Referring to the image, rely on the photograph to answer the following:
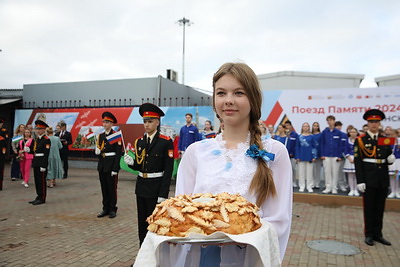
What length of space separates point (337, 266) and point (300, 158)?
5297 millimetres

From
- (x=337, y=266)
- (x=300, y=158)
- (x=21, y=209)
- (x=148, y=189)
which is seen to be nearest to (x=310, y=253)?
(x=337, y=266)

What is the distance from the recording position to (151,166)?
457 cm

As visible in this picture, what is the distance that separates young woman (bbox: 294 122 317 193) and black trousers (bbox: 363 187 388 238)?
3.64 meters

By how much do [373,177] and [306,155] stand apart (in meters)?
3.85

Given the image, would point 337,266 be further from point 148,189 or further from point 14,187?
point 14,187

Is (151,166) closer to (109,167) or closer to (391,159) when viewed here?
(109,167)

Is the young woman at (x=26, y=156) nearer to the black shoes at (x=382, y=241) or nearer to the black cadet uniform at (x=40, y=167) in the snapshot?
the black cadet uniform at (x=40, y=167)

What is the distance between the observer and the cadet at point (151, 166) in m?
4.44

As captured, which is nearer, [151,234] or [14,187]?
[151,234]

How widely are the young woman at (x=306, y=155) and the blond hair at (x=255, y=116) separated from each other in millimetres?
7862

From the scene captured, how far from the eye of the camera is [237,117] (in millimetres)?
1650

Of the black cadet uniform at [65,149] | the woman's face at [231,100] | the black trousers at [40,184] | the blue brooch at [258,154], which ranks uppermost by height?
the woman's face at [231,100]

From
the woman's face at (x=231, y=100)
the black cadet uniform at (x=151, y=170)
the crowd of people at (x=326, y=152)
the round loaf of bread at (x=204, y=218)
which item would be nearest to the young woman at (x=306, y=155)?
the crowd of people at (x=326, y=152)

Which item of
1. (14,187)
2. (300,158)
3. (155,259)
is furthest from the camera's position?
(14,187)
